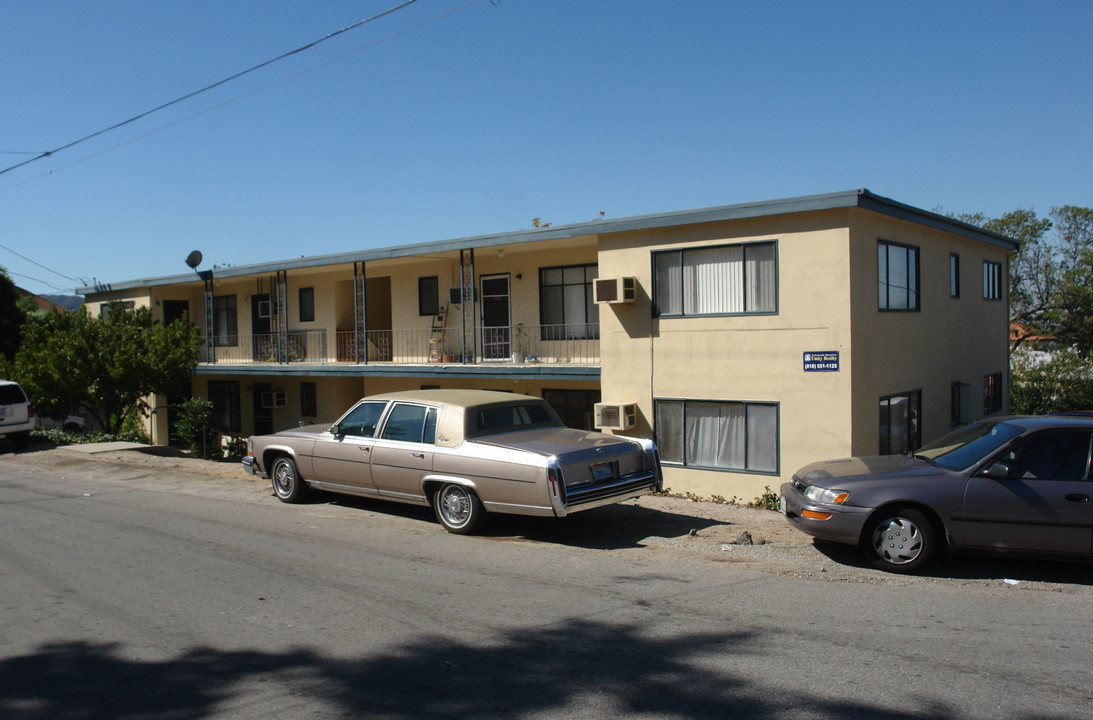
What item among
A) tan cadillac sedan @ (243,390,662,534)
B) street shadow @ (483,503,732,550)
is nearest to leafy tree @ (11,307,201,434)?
tan cadillac sedan @ (243,390,662,534)

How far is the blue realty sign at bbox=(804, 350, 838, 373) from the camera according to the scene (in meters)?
11.6

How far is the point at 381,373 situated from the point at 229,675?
13438 millimetres

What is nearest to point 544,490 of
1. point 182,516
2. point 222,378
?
point 182,516

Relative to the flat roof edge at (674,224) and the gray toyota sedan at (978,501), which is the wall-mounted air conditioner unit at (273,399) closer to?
the flat roof edge at (674,224)

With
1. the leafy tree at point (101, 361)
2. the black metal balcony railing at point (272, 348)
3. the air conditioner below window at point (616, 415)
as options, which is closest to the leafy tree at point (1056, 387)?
the air conditioner below window at point (616, 415)

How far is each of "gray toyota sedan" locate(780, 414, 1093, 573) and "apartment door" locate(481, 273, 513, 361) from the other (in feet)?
34.5

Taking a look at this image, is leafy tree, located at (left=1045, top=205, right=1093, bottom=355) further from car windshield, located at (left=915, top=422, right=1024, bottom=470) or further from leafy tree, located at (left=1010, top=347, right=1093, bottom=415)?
car windshield, located at (left=915, top=422, right=1024, bottom=470)

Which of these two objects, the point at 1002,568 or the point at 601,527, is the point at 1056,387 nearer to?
the point at 1002,568

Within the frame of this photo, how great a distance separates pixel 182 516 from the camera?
1069cm

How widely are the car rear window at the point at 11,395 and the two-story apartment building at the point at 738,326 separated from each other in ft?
23.1

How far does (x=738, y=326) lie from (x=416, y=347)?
9.57m

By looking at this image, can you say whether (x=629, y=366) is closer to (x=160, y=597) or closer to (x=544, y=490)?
(x=544, y=490)

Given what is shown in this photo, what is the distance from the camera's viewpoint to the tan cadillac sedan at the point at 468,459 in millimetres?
8734

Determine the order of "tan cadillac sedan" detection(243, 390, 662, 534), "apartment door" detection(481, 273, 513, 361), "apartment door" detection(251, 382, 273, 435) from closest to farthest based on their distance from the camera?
"tan cadillac sedan" detection(243, 390, 662, 534)
"apartment door" detection(481, 273, 513, 361)
"apartment door" detection(251, 382, 273, 435)
